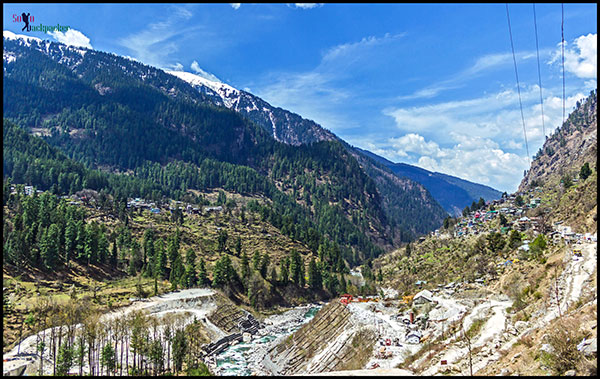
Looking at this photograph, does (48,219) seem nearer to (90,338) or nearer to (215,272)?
(215,272)

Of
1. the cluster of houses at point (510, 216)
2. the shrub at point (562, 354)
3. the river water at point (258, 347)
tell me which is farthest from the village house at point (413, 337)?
the cluster of houses at point (510, 216)

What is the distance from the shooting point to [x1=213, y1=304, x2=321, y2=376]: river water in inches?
2174

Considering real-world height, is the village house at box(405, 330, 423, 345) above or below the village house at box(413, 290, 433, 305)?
below

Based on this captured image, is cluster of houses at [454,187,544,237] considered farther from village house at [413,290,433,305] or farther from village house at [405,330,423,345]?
village house at [405,330,423,345]

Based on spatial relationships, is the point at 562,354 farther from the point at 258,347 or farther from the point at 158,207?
the point at 158,207

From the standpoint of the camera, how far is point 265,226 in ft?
524

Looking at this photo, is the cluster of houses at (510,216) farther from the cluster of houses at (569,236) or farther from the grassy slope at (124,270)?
the grassy slope at (124,270)

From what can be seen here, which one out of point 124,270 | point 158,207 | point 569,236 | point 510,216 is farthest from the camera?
point 158,207

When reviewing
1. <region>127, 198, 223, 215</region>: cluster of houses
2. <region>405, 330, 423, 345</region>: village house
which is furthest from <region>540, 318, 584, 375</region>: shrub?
<region>127, 198, 223, 215</region>: cluster of houses

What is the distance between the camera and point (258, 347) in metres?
67.6

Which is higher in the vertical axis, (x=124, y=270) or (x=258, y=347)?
(x=124, y=270)

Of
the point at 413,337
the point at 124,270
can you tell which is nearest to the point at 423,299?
the point at 413,337

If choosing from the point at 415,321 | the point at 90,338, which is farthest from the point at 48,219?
the point at 415,321

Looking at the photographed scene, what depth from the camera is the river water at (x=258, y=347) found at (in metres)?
55.2
